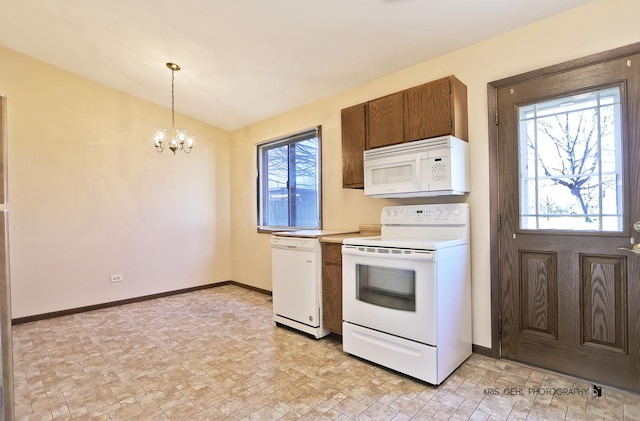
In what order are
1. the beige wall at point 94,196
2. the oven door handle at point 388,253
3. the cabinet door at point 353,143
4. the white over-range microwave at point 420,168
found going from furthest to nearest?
1. the beige wall at point 94,196
2. the cabinet door at point 353,143
3. the white over-range microwave at point 420,168
4. the oven door handle at point 388,253

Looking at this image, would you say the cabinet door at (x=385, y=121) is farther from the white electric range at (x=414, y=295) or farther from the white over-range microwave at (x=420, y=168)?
the white electric range at (x=414, y=295)

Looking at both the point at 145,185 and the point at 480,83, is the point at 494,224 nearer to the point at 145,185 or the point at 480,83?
the point at 480,83

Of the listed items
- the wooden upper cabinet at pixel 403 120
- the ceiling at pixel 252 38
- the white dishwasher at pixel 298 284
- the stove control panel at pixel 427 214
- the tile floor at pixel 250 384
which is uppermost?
the ceiling at pixel 252 38

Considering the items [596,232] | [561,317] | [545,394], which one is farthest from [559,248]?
[545,394]

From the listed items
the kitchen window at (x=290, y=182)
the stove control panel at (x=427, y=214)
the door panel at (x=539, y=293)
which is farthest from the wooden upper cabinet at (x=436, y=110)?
the kitchen window at (x=290, y=182)

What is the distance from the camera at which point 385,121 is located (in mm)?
2789

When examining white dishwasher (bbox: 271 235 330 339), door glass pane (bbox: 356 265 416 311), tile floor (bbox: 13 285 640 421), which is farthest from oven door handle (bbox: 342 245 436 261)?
tile floor (bbox: 13 285 640 421)

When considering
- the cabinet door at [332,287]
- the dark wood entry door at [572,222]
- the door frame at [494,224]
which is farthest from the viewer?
the cabinet door at [332,287]

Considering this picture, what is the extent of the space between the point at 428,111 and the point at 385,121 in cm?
39

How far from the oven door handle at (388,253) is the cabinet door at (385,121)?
3.07 feet

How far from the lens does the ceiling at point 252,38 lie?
2.35m

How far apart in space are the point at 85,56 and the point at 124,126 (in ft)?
3.23

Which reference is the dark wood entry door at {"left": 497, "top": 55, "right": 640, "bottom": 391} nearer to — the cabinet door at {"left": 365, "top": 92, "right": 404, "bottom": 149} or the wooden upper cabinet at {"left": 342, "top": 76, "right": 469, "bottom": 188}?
the wooden upper cabinet at {"left": 342, "top": 76, "right": 469, "bottom": 188}

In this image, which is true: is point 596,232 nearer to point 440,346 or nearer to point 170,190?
point 440,346
